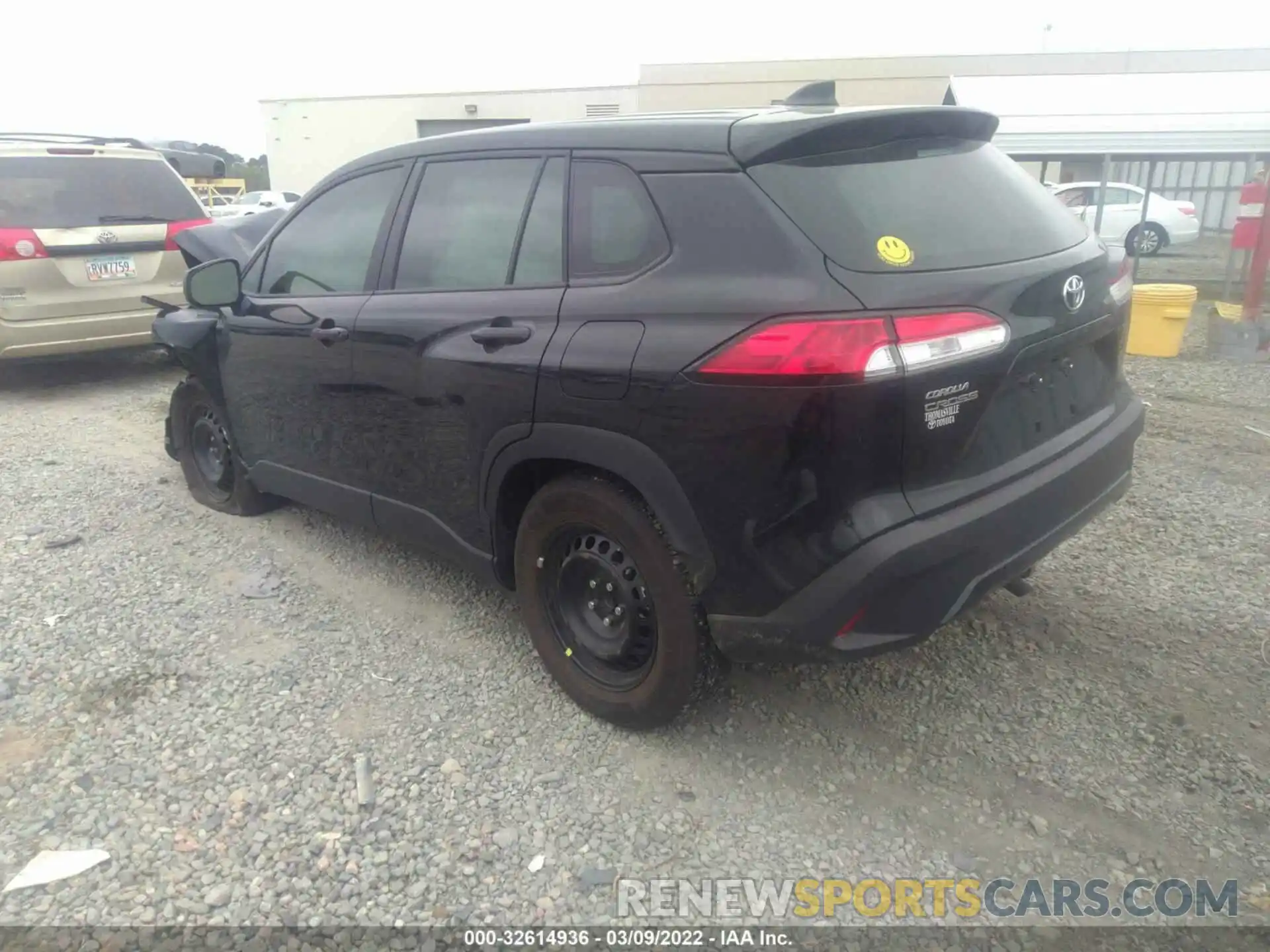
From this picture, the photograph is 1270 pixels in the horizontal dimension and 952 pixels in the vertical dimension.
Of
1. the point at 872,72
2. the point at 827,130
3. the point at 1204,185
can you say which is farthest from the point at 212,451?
the point at 872,72

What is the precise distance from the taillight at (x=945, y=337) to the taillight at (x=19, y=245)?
6.80 meters

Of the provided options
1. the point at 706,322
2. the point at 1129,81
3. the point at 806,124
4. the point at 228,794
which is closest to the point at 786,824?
the point at 706,322

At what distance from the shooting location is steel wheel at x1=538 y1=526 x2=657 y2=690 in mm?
2703

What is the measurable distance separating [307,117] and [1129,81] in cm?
3084

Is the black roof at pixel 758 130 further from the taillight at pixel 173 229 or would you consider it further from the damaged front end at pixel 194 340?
the taillight at pixel 173 229

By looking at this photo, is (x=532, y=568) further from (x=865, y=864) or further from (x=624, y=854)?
(x=865, y=864)

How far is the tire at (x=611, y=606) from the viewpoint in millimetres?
2553

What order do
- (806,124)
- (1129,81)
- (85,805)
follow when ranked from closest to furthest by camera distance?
1. (806,124)
2. (85,805)
3. (1129,81)

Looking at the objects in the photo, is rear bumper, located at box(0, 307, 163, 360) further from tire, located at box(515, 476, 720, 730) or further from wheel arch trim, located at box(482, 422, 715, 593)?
wheel arch trim, located at box(482, 422, 715, 593)

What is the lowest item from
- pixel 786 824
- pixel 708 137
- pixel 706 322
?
pixel 786 824

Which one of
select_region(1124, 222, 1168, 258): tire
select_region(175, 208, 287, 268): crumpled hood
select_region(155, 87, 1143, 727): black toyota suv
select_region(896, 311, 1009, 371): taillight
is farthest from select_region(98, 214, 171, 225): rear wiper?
select_region(1124, 222, 1168, 258): tire

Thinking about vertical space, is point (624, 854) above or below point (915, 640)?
below

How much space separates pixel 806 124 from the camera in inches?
95.5

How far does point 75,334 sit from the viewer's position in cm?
687
